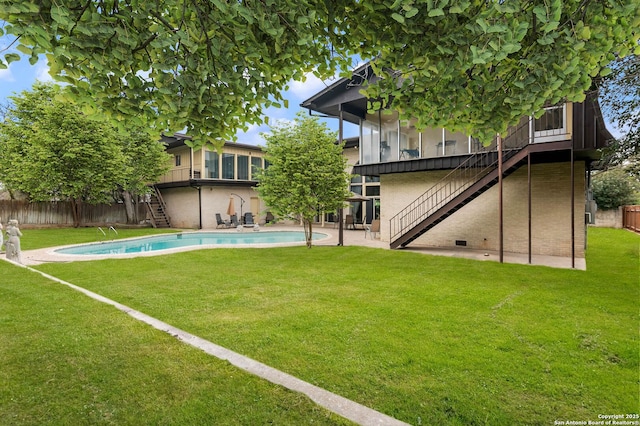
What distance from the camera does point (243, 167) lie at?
25.6m

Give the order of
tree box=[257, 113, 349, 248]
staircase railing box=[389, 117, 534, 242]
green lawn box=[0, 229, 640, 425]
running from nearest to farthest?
green lawn box=[0, 229, 640, 425], staircase railing box=[389, 117, 534, 242], tree box=[257, 113, 349, 248]

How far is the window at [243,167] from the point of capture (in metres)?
25.4

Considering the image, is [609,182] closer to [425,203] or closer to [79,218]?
[425,203]

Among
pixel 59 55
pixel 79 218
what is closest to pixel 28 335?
pixel 59 55

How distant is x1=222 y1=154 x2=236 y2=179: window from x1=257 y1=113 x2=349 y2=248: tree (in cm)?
1283

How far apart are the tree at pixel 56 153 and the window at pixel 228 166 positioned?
6056mm

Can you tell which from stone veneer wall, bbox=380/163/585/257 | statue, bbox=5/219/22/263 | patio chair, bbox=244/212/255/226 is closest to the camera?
statue, bbox=5/219/22/263

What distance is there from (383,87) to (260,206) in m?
24.0

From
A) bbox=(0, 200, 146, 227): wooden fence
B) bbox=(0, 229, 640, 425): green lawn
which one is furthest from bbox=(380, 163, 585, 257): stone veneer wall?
bbox=(0, 200, 146, 227): wooden fence

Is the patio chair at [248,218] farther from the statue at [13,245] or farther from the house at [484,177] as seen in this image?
the statue at [13,245]

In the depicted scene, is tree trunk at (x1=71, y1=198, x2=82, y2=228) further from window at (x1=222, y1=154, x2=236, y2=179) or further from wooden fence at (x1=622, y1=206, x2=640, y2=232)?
wooden fence at (x1=622, y1=206, x2=640, y2=232)

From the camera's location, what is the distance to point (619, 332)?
4.45m

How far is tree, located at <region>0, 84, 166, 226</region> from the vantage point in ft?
60.0

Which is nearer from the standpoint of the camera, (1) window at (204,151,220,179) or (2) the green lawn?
(2) the green lawn
